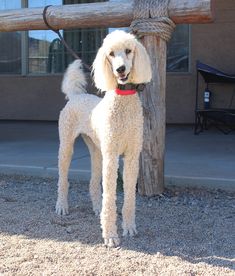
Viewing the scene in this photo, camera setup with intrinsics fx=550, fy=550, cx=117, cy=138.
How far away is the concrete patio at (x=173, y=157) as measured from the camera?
629cm

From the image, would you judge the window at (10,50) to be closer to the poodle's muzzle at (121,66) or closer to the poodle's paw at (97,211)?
the poodle's paw at (97,211)

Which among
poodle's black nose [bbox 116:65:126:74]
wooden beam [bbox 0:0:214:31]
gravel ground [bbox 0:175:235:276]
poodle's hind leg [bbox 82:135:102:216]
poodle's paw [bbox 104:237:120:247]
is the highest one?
wooden beam [bbox 0:0:214:31]

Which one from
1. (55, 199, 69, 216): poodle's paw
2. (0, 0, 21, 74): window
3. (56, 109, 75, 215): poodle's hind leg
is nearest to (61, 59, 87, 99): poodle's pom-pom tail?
(56, 109, 75, 215): poodle's hind leg

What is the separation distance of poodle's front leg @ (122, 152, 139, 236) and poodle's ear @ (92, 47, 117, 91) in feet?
1.98

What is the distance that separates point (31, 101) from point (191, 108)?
3.87 meters

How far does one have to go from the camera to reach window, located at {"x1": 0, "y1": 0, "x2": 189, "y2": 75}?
41.0 feet

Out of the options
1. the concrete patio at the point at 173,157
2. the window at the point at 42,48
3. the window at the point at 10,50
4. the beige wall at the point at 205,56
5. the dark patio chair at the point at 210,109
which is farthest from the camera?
the window at the point at 10,50

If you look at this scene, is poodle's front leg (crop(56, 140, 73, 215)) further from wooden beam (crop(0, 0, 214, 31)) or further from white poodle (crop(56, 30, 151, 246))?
wooden beam (crop(0, 0, 214, 31))

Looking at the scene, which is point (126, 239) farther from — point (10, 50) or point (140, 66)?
point (10, 50)

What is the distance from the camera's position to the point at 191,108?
11.3 metres

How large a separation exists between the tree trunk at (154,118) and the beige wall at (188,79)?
5.53 m

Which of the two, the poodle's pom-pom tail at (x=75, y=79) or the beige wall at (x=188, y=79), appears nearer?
the poodle's pom-pom tail at (x=75, y=79)

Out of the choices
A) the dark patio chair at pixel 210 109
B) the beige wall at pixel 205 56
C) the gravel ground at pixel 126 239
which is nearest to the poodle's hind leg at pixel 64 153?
the gravel ground at pixel 126 239

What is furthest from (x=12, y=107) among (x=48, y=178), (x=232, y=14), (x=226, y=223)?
(x=226, y=223)
